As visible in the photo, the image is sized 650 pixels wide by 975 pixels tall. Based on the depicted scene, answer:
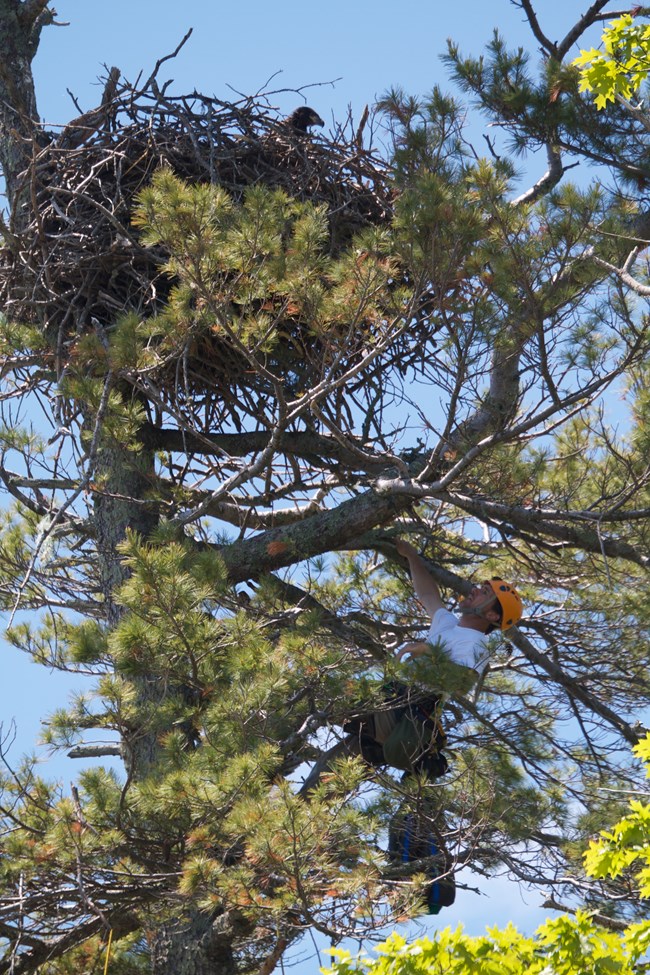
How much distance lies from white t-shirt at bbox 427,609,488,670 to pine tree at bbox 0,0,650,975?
0.52 feet

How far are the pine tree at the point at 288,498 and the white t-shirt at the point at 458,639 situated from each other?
0.16 metres

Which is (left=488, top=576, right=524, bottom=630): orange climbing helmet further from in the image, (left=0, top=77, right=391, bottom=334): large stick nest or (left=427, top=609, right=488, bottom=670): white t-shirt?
(left=0, top=77, right=391, bottom=334): large stick nest

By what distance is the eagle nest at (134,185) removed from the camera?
677 cm

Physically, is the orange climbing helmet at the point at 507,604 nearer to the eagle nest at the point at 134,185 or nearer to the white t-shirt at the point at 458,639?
the white t-shirt at the point at 458,639

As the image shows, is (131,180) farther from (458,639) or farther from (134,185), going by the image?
(458,639)

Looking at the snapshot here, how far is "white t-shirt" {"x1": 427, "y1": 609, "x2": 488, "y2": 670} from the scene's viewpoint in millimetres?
5523

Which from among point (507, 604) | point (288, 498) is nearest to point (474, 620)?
point (507, 604)

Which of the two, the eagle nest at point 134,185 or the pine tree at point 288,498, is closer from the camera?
the pine tree at point 288,498

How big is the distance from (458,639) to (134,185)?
3026mm

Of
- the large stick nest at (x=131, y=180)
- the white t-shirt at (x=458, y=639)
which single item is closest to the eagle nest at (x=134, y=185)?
the large stick nest at (x=131, y=180)

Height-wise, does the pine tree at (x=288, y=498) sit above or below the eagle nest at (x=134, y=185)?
below

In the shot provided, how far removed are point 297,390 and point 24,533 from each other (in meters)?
1.98

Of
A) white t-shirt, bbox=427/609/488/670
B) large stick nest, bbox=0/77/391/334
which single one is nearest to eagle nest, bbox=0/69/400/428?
large stick nest, bbox=0/77/391/334

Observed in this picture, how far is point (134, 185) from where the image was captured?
6926 millimetres
